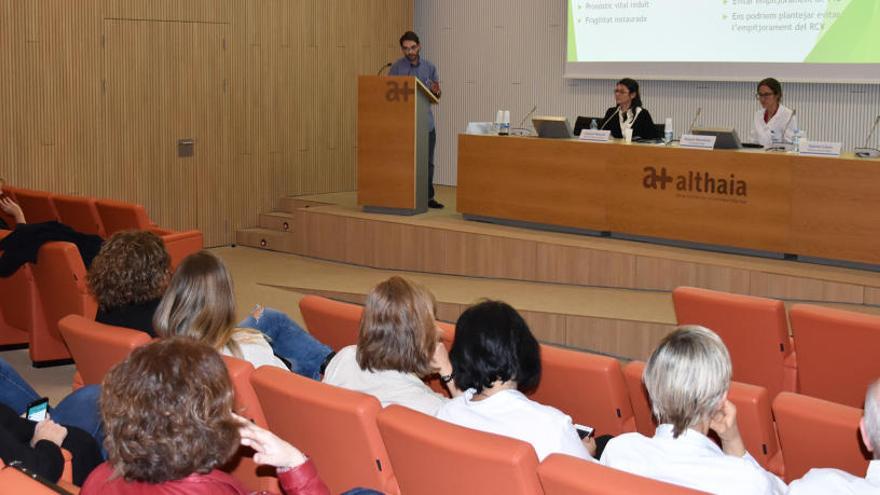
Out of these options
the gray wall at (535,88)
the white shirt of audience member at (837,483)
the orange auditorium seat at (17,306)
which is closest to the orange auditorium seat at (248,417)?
the white shirt of audience member at (837,483)

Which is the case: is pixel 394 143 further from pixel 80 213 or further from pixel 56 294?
pixel 56 294

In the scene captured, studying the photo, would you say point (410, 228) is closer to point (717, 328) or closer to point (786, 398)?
point (717, 328)

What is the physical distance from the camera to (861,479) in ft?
7.14

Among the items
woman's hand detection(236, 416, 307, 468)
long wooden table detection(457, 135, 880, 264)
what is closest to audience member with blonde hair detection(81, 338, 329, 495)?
woman's hand detection(236, 416, 307, 468)

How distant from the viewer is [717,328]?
4.19 m

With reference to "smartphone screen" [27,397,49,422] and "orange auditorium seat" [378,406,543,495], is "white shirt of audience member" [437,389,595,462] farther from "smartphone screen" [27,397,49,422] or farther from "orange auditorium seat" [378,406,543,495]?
"smartphone screen" [27,397,49,422]

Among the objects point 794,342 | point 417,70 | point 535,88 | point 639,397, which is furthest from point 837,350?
point 535,88

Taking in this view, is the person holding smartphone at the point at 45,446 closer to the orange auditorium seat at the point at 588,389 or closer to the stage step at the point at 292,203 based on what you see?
the orange auditorium seat at the point at 588,389

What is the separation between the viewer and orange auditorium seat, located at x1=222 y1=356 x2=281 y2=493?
2.98 m

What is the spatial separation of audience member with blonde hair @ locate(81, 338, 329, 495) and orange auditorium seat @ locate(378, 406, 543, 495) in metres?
0.53

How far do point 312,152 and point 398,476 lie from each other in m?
8.27

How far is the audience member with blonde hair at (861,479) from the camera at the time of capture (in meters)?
2.16

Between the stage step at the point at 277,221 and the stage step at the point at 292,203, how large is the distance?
80 millimetres

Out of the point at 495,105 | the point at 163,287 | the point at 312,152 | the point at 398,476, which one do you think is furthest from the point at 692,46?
Result: the point at 398,476
